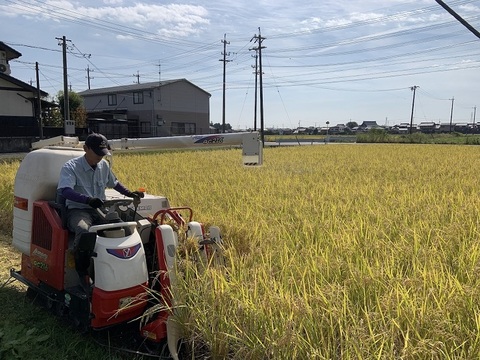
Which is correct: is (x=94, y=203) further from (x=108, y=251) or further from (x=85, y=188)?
(x=85, y=188)

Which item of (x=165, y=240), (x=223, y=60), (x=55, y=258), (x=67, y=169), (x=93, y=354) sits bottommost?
(x=93, y=354)

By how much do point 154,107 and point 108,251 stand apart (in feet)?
130

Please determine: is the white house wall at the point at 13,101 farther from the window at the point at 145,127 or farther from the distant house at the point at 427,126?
the distant house at the point at 427,126

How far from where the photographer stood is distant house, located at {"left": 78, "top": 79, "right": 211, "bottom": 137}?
4072 centimetres

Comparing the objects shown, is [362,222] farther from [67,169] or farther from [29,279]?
[29,279]

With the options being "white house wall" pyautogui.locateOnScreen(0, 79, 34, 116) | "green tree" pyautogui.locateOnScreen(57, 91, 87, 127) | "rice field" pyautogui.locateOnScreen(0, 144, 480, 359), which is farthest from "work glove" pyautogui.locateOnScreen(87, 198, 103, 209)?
"green tree" pyautogui.locateOnScreen(57, 91, 87, 127)

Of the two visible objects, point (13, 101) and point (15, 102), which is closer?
point (13, 101)

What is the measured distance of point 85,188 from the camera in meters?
3.61

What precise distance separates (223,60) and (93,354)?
43999 mm

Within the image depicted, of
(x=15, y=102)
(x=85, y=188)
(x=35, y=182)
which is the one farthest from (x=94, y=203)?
(x=15, y=102)

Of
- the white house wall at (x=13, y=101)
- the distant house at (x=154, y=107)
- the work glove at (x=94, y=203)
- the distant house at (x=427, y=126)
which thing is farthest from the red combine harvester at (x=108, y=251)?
the distant house at (x=427, y=126)

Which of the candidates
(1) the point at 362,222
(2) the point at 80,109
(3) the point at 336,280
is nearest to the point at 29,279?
(3) the point at 336,280

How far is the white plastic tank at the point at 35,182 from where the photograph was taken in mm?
3738

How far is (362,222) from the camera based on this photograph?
4.24 metres
